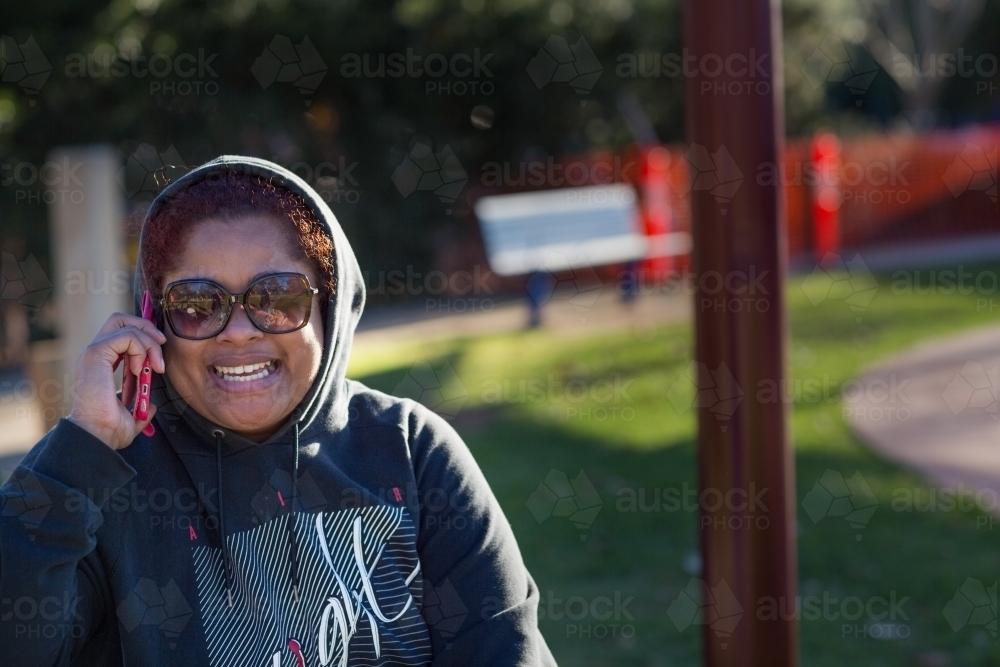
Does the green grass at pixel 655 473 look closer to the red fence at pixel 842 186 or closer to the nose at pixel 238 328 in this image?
the nose at pixel 238 328

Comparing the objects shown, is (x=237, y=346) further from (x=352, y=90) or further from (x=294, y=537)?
(x=352, y=90)

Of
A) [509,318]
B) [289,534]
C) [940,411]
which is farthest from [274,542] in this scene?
[509,318]

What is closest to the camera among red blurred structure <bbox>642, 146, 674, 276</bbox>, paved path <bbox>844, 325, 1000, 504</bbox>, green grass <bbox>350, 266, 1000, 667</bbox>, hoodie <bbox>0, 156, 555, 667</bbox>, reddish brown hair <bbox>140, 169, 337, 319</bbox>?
hoodie <bbox>0, 156, 555, 667</bbox>

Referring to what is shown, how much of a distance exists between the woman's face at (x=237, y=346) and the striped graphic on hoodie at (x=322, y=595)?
0.20 metres

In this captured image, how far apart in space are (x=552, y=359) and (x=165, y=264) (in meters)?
6.29

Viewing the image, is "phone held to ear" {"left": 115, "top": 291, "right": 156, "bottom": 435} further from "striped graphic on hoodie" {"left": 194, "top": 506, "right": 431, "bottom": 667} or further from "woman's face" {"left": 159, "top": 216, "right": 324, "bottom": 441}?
"striped graphic on hoodie" {"left": 194, "top": 506, "right": 431, "bottom": 667}

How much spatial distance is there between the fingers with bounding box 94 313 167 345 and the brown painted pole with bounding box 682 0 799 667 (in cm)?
120

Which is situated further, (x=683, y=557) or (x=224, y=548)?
(x=683, y=557)

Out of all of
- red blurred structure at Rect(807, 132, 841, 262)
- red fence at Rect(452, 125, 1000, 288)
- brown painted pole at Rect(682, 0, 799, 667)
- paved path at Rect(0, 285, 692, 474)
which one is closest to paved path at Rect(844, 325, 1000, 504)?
paved path at Rect(0, 285, 692, 474)

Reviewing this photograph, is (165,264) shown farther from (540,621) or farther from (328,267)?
(540,621)

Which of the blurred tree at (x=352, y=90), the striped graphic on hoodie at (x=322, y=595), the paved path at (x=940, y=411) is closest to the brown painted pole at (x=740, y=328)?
the striped graphic on hoodie at (x=322, y=595)

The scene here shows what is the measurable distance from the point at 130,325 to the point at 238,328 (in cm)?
18

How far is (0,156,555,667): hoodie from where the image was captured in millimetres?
1669

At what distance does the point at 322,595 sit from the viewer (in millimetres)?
1899
